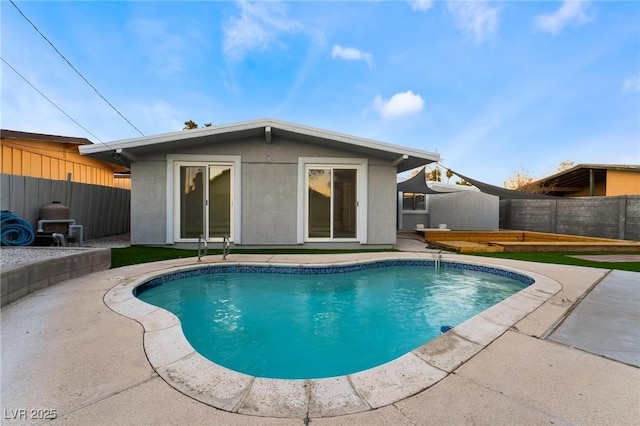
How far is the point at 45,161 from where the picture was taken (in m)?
13.5

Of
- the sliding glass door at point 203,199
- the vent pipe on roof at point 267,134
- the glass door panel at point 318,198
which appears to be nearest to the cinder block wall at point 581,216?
the glass door panel at point 318,198

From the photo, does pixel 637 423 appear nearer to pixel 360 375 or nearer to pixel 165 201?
pixel 360 375

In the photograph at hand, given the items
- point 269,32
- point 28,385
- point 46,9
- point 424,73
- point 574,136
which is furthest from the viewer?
point 574,136

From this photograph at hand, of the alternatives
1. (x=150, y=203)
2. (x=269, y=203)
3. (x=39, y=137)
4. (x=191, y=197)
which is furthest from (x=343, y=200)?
(x=39, y=137)

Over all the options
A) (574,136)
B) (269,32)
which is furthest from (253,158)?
(574,136)

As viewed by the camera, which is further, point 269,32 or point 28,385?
point 269,32

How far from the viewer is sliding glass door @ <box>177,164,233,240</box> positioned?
9000mm

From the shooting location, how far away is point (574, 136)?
15.9 metres

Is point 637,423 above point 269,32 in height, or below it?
below

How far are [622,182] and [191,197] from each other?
2227 cm

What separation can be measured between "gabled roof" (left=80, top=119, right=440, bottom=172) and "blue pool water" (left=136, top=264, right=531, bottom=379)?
3441 millimetres

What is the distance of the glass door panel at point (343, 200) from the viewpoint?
9.30 m

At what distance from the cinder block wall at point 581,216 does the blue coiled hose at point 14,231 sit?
740 inches

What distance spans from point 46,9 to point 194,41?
485 centimetres
